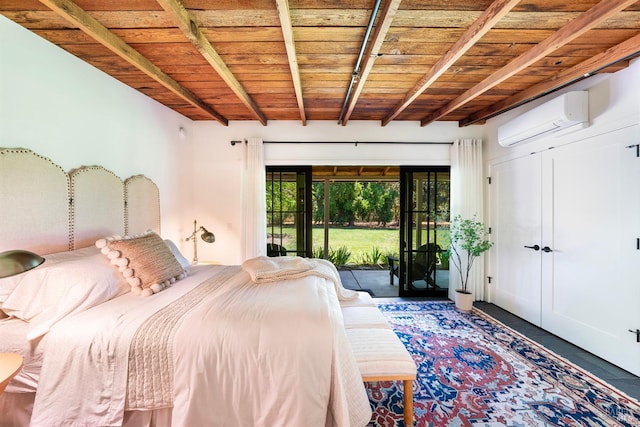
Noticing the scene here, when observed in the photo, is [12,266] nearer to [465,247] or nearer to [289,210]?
[289,210]

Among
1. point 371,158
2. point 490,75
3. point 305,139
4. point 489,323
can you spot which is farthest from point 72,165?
point 489,323

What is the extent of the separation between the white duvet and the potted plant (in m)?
2.61

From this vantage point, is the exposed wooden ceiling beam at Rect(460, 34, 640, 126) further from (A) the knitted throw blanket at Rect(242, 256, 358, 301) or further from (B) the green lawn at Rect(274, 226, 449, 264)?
(B) the green lawn at Rect(274, 226, 449, 264)

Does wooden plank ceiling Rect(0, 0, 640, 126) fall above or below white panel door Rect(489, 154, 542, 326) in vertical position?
above

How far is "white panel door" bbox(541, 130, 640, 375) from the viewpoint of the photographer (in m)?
2.13

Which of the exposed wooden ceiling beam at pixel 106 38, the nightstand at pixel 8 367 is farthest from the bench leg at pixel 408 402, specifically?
the exposed wooden ceiling beam at pixel 106 38

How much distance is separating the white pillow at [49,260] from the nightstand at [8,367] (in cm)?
47

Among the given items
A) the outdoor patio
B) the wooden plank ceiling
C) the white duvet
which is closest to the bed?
the white duvet

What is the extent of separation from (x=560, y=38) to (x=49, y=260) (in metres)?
3.66

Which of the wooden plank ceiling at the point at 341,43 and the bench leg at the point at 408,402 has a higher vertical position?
the wooden plank ceiling at the point at 341,43

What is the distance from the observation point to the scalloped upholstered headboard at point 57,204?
1.60 meters

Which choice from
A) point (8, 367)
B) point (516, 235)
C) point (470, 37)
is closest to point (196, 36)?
point (470, 37)

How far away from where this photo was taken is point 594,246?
7.86ft

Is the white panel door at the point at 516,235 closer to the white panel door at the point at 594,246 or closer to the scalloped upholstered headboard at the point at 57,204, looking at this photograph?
the white panel door at the point at 594,246
